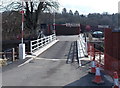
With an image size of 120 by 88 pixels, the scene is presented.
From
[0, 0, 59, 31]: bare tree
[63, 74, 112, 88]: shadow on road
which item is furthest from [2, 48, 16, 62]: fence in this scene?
[0, 0, 59, 31]: bare tree

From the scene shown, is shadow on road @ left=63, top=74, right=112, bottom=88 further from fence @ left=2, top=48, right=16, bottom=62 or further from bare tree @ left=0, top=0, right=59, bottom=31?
bare tree @ left=0, top=0, right=59, bottom=31

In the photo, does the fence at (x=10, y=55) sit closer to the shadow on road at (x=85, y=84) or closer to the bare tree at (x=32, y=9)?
the shadow on road at (x=85, y=84)

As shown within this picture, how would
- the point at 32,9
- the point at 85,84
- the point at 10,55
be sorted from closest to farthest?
the point at 85,84 → the point at 10,55 → the point at 32,9

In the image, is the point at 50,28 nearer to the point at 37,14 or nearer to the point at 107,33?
the point at 37,14

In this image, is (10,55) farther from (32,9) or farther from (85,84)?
(32,9)

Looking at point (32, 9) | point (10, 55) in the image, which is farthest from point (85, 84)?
point (32, 9)

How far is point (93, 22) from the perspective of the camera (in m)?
119

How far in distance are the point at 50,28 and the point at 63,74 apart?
158ft

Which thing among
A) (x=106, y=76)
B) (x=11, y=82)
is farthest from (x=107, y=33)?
(x=11, y=82)

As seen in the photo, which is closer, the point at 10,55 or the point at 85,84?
the point at 85,84

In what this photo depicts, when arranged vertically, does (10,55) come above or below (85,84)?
below

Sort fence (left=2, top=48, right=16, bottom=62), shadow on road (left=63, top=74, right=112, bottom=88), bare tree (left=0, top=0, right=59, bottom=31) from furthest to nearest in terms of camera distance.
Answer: bare tree (left=0, top=0, right=59, bottom=31) → fence (left=2, top=48, right=16, bottom=62) → shadow on road (left=63, top=74, right=112, bottom=88)

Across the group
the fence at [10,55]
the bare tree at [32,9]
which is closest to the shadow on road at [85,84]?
the fence at [10,55]

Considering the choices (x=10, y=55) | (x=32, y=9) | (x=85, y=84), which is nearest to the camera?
(x=85, y=84)
